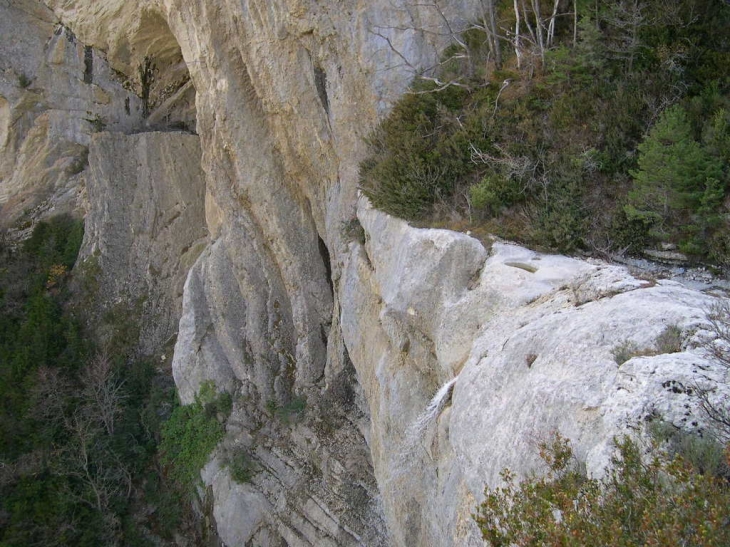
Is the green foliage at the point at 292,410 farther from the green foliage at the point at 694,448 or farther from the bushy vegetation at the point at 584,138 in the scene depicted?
the green foliage at the point at 694,448

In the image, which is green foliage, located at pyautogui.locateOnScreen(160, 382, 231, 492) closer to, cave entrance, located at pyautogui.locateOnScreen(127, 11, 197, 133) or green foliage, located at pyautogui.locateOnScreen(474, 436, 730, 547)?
cave entrance, located at pyautogui.locateOnScreen(127, 11, 197, 133)

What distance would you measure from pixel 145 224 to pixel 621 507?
18.5 metres

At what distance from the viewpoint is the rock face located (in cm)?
393

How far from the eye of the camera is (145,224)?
17969mm

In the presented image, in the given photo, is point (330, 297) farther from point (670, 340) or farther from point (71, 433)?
point (71, 433)

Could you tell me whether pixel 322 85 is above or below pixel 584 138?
above

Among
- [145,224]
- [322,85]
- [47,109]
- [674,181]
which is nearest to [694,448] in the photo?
[674,181]

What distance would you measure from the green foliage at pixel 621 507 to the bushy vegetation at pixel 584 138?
3630 millimetres

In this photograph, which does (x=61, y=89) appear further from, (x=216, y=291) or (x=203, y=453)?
(x=203, y=453)

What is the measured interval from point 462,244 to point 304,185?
258 inches

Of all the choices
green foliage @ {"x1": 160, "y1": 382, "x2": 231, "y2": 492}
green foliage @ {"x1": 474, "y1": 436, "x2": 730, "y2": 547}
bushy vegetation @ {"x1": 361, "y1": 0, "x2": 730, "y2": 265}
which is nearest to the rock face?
green foliage @ {"x1": 474, "y1": 436, "x2": 730, "y2": 547}

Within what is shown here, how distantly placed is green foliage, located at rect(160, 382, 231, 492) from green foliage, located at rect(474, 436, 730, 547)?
11.4 metres

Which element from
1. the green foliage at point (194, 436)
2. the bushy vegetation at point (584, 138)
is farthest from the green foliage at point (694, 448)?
the green foliage at point (194, 436)

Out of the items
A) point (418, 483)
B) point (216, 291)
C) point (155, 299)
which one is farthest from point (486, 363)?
point (155, 299)
